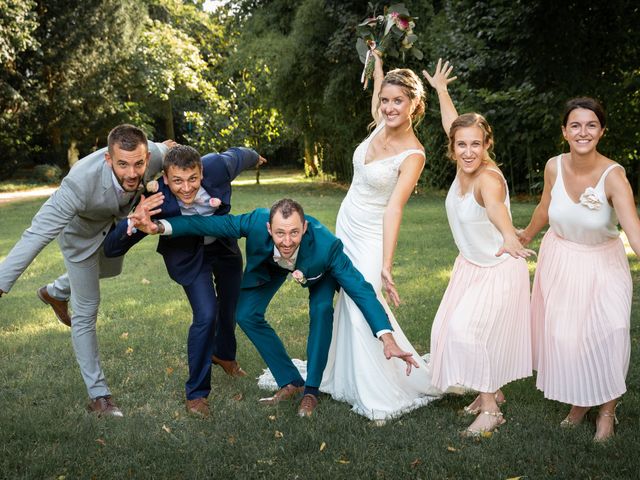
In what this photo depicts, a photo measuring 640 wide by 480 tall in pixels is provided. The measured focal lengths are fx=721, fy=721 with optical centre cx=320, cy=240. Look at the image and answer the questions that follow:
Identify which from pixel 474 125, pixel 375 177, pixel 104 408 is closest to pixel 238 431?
pixel 104 408

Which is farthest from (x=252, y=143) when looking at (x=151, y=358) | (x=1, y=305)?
(x=151, y=358)

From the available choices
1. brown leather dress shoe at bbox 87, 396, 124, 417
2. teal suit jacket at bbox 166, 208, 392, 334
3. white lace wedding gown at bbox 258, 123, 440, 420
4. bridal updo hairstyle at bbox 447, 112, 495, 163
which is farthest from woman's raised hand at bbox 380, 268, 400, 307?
brown leather dress shoe at bbox 87, 396, 124, 417

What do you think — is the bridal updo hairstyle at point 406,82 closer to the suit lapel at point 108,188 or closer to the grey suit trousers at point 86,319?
the suit lapel at point 108,188

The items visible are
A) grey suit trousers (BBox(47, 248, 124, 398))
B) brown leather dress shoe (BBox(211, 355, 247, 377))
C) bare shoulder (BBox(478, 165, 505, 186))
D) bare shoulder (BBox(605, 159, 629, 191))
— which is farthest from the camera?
brown leather dress shoe (BBox(211, 355, 247, 377))

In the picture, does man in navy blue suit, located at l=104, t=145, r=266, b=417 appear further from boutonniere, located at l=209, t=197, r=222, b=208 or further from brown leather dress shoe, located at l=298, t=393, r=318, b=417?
brown leather dress shoe, located at l=298, t=393, r=318, b=417

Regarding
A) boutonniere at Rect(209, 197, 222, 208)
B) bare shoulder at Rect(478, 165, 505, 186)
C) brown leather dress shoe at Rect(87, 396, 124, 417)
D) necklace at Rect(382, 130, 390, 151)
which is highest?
necklace at Rect(382, 130, 390, 151)

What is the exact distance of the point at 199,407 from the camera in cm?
481

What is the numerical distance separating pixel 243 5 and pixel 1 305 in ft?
68.1

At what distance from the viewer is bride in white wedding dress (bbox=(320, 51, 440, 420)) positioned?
4816 mm

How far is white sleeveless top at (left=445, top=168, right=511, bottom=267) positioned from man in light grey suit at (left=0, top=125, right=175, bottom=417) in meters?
2.01

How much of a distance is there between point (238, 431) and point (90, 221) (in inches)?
67.1

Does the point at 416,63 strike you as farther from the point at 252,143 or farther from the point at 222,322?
the point at 222,322

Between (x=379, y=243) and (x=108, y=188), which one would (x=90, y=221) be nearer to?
(x=108, y=188)

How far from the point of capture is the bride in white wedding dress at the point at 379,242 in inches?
190
